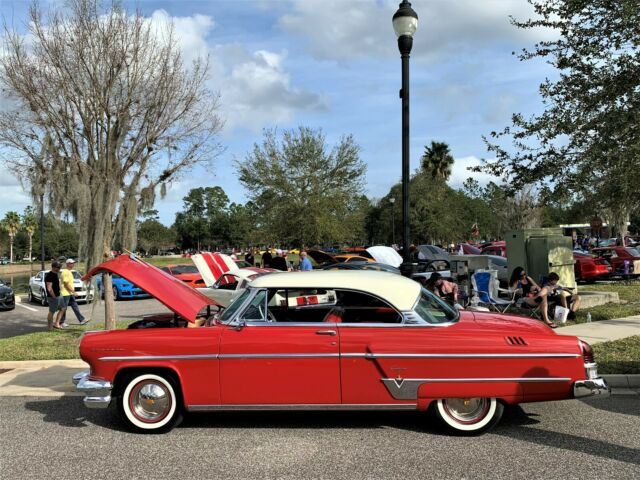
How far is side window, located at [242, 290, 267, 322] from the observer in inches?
205

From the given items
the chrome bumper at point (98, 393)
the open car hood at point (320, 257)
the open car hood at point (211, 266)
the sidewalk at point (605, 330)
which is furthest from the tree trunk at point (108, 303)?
the open car hood at point (320, 257)

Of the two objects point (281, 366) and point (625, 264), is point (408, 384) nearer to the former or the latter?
point (281, 366)

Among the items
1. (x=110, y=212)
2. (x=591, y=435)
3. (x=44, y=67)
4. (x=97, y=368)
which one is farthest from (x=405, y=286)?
(x=44, y=67)

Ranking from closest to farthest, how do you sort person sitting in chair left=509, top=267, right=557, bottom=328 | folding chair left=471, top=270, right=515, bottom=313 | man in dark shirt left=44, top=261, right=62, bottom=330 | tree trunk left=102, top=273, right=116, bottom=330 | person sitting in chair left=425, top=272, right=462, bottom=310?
tree trunk left=102, top=273, right=116, bottom=330 < person sitting in chair left=509, top=267, right=557, bottom=328 < person sitting in chair left=425, top=272, right=462, bottom=310 < folding chair left=471, top=270, right=515, bottom=313 < man in dark shirt left=44, top=261, right=62, bottom=330

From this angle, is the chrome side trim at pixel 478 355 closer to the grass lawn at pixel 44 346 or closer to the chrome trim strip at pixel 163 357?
the chrome trim strip at pixel 163 357

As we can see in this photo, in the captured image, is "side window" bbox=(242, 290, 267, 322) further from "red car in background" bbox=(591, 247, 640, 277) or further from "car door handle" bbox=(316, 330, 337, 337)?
"red car in background" bbox=(591, 247, 640, 277)

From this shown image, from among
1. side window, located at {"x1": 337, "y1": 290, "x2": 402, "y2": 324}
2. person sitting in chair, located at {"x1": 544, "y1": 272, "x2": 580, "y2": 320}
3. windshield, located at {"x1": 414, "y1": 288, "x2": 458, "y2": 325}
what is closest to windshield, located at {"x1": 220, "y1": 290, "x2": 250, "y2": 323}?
side window, located at {"x1": 337, "y1": 290, "x2": 402, "y2": 324}

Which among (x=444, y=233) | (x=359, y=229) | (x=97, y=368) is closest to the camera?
(x=97, y=368)

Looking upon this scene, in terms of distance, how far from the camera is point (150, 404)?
5219 millimetres

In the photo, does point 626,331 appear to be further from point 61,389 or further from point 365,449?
point 61,389

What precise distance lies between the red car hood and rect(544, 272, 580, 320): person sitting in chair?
7461 mm

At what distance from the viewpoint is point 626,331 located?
9.54 meters

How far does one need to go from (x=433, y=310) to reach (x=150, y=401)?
114 inches

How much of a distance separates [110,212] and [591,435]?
9.01 m
